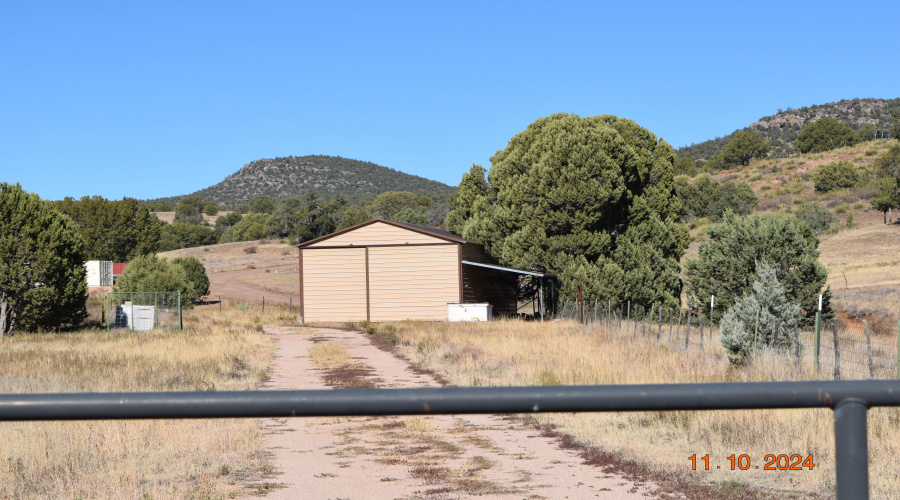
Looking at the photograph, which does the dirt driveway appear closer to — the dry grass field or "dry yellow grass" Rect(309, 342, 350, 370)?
"dry yellow grass" Rect(309, 342, 350, 370)

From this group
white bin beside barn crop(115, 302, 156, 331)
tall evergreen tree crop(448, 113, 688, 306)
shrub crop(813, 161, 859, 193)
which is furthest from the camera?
shrub crop(813, 161, 859, 193)

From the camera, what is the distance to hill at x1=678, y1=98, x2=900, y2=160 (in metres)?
143

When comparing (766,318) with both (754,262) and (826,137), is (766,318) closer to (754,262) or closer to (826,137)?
(754,262)

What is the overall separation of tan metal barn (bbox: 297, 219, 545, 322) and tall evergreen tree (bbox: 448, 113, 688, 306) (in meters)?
3.07

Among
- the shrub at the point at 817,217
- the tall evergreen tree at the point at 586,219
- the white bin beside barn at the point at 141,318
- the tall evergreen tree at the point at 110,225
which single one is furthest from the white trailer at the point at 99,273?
the shrub at the point at 817,217

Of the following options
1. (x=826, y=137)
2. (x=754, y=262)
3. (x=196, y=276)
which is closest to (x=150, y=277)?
(x=196, y=276)

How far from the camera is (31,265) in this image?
3325 cm

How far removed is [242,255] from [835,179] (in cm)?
7075

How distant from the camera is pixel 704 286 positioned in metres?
33.8

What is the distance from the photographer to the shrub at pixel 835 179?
8462 cm

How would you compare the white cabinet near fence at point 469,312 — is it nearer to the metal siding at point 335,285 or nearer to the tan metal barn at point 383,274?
the tan metal barn at point 383,274

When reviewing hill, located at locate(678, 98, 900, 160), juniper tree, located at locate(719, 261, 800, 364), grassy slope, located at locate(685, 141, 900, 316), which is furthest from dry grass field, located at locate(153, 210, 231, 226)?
juniper tree, located at locate(719, 261, 800, 364)

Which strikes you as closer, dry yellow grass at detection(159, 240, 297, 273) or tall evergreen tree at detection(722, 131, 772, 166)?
dry yellow grass at detection(159, 240, 297, 273)

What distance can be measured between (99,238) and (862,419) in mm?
100906
